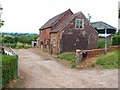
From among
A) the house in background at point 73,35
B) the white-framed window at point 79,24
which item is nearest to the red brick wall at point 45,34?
the house in background at point 73,35

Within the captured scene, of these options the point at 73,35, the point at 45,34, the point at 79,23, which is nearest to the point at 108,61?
the point at 73,35

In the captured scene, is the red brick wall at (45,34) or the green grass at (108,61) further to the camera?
the red brick wall at (45,34)

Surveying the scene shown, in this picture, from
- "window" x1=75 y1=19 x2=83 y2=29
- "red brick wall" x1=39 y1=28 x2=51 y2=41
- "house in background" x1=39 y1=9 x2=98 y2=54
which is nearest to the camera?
"house in background" x1=39 y1=9 x2=98 y2=54

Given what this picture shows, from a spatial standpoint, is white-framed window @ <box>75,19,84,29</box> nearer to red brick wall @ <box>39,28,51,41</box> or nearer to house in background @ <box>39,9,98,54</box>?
house in background @ <box>39,9,98,54</box>

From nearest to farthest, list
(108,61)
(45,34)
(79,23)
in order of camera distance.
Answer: (108,61), (79,23), (45,34)

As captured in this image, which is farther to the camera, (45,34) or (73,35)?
(45,34)

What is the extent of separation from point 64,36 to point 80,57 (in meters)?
12.2

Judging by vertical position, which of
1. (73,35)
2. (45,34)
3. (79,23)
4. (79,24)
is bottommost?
(73,35)

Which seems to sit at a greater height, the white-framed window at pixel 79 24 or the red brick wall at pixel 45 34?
the white-framed window at pixel 79 24

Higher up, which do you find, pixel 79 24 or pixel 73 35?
pixel 79 24

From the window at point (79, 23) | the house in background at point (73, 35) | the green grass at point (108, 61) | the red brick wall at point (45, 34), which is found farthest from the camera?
the red brick wall at point (45, 34)

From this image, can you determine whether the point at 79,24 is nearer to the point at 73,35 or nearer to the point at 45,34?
the point at 73,35

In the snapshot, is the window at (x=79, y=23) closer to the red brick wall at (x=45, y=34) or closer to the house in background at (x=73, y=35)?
the house in background at (x=73, y=35)

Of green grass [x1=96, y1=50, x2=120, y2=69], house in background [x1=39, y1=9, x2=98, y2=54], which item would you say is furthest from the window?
green grass [x1=96, y1=50, x2=120, y2=69]
